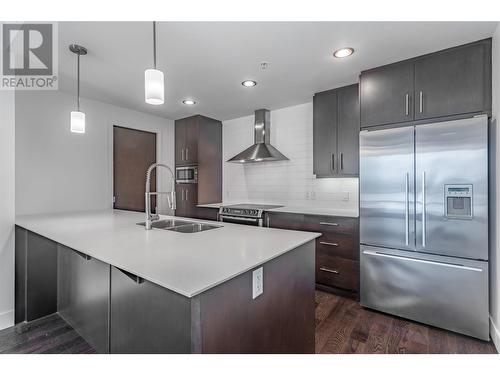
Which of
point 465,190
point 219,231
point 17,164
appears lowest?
point 219,231

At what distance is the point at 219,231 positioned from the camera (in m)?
1.85

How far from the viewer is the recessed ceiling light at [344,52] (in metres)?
2.12

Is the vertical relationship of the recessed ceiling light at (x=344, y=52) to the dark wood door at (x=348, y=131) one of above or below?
above

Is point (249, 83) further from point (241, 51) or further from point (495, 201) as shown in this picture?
point (495, 201)

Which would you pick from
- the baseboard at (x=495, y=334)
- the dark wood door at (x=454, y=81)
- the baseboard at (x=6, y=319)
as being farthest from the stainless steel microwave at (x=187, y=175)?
the baseboard at (x=495, y=334)

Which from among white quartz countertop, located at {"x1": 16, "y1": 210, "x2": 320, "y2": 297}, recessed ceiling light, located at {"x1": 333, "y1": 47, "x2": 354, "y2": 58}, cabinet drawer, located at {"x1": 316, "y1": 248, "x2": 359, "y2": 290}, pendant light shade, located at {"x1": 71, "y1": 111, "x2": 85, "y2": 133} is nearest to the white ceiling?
recessed ceiling light, located at {"x1": 333, "y1": 47, "x2": 354, "y2": 58}

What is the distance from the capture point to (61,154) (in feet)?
10.3

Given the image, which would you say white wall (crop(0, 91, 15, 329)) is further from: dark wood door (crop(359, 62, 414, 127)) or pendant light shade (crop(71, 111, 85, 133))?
dark wood door (crop(359, 62, 414, 127))

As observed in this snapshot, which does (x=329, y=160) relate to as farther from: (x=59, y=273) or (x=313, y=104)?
(x=59, y=273)

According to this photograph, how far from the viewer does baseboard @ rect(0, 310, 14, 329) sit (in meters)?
2.09

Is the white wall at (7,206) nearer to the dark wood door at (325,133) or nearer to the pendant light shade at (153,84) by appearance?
the pendant light shade at (153,84)

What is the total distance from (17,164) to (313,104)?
141 inches
